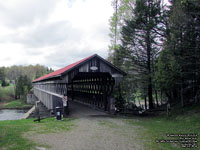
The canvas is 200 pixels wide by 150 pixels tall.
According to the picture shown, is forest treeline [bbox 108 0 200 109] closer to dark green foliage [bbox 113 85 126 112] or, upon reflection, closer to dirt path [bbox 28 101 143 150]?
dark green foliage [bbox 113 85 126 112]

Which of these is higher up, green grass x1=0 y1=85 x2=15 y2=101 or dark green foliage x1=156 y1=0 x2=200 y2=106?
dark green foliage x1=156 y1=0 x2=200 y2=106

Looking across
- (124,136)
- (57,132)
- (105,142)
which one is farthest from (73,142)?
(124,136)

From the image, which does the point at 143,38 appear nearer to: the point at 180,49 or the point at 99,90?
the point at 180,49

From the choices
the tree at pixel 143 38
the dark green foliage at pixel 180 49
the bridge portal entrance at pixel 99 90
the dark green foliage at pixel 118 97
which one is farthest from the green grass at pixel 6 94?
the dark green foliage at pixel 180 49

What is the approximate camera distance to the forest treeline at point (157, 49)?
11023 millimetres

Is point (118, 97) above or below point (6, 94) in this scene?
above

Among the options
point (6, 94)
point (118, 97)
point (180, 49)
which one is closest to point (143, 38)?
point (180, 49)

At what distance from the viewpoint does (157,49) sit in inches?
595

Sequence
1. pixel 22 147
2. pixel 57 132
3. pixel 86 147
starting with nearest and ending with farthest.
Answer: pixel 22 147 < pixel 86 147 < pixel 57 132

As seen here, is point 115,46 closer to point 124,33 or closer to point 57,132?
point 124,33

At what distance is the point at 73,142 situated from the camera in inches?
216

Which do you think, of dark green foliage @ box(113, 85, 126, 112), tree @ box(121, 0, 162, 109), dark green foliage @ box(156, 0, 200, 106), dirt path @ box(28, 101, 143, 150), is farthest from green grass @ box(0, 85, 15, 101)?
dirt path @ box(28, 101, 143, 150)

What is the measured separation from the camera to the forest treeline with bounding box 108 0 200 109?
11023mm

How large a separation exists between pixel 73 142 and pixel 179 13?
30.9 feet
